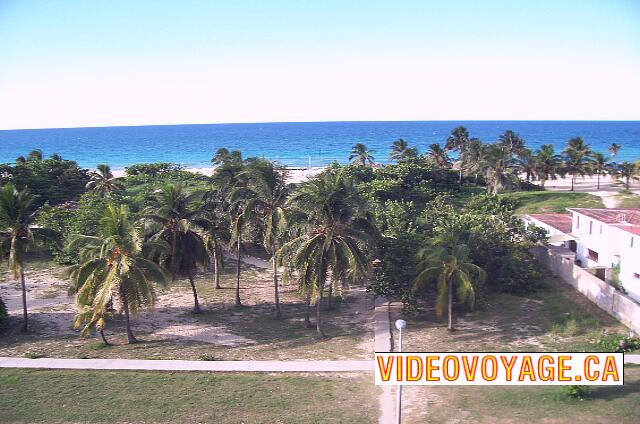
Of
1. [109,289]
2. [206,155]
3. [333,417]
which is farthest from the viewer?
[206,155]

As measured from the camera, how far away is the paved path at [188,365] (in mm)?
19688

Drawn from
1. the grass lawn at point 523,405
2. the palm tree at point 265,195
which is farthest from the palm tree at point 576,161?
the grass lawn at point 523,405

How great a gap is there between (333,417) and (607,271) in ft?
66.1

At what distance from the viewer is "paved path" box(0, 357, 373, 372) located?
775 inches

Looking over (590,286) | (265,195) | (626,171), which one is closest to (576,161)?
(626,171)

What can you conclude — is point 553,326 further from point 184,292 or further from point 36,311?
point 36,311

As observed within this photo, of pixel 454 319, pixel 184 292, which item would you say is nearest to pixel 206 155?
pixel 184 292

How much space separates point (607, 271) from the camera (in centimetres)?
2848

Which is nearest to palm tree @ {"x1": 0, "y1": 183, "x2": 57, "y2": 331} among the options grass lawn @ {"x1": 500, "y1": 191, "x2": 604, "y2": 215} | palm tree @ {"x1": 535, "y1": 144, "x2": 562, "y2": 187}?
grass lawn @ {"x1": 500, "y1": 191, "x2": 604, "y2": 215}

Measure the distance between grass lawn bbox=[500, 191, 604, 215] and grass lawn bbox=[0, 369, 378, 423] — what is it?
36196mm

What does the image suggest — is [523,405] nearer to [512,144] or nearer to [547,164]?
[547,164]

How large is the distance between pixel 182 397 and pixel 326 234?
9.02 metres

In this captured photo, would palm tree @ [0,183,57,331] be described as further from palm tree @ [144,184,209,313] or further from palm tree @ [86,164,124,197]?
palm tree @ [86,164,124,197]

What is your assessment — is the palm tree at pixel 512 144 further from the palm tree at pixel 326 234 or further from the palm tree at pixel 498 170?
the palm tree at pixel 326 234
